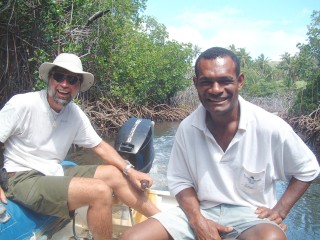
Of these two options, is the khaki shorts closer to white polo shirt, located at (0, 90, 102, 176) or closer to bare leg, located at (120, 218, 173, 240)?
white polo shirt, located at (0, 90, 102, 176)

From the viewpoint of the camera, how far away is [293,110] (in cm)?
1638

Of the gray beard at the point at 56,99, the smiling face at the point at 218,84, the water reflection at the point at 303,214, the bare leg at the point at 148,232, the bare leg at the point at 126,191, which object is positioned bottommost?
the water reflection at the point at 303,214

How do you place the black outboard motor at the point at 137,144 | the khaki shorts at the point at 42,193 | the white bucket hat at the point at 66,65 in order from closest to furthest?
the khaki shorts at the point at 42,193 → the white bucket hat at the point at 66,65 → the black outboard motor at the point at 137,144

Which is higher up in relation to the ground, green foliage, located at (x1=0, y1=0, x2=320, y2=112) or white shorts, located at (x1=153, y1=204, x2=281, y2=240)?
green foliage, located at (x1=0, y1=0, x2=320, y2=112)

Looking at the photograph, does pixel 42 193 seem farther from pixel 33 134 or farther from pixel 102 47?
pixel 102 47

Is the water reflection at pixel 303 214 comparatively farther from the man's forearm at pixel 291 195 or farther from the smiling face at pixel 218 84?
the smiling face at pixel 218 84

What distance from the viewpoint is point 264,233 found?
1.61 m

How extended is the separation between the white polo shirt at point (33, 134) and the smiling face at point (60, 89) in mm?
63

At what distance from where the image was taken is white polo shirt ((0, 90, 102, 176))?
2580 millimetres

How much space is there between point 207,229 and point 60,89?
159cm

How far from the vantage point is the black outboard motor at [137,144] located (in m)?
3.31

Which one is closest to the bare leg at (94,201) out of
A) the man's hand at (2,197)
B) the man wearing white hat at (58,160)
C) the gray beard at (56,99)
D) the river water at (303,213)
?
the man wearing white hat at (58,160)

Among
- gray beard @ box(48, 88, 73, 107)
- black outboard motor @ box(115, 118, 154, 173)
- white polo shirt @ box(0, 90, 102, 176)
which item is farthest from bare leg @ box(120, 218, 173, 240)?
black outboard motor @ box(115, 118, 154, 173)

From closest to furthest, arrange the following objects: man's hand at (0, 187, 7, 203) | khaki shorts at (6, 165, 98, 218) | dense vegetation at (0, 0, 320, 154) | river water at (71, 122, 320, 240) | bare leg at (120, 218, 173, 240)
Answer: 1. bare leg at (120, 218, 173, 240)
2. man's hand at (0, 187, 7, 203)
3. khaki shorts at (6, 165, 98, 218)
4. river water at (71, 122, 320, 240)
5. dense vegetation at (0, 0, 320, 154)
